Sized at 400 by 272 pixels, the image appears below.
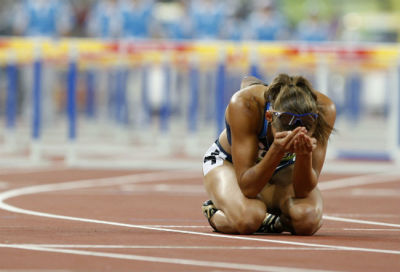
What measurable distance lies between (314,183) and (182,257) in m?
1.40

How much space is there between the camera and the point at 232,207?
20.1 ft

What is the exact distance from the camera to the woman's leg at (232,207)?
604 cm

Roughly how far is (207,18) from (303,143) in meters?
14.2

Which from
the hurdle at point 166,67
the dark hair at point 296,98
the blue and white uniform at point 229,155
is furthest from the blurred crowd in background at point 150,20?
the dark hair at point 296,98

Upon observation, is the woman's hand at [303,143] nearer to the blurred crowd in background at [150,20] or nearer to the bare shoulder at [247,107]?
the bare shoulder at [247,107]

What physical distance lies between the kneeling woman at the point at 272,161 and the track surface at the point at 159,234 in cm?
14

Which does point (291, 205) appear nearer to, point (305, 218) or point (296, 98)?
point (305, 218)

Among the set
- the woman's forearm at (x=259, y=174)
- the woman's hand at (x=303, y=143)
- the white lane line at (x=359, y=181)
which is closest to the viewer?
the woman's hand at (x=303, y=143)

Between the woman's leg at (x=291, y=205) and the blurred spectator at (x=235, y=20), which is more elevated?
the blurred spectator at (x=235, y=20)

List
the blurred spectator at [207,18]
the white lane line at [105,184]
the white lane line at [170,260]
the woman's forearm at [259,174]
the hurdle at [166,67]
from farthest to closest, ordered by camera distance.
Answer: the blurred spectator at [207,18]
the hurdle at [166,67]
the woman's forearm at [259,174]
the white lane line at [105,184]
the white lane line at [170,260]

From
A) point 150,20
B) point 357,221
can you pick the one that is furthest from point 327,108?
point 150,20

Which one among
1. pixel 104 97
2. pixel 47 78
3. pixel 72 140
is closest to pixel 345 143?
pixel 47 78

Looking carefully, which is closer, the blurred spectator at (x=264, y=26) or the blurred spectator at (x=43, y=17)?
the blurred spectator at (x=43, y=17)

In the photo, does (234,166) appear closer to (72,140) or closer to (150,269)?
(150,269)
